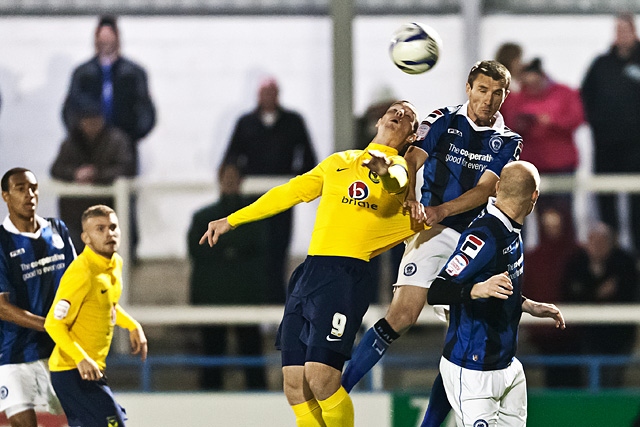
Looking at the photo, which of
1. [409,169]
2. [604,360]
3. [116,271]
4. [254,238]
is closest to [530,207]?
[409,169]

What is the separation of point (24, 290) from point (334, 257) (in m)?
1.60

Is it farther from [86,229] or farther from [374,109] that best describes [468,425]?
[374,109]

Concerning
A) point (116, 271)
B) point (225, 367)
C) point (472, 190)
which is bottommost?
point (225, 367)

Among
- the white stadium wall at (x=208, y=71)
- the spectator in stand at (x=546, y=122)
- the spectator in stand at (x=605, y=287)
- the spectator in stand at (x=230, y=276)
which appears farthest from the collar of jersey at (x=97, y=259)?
the spectator in stand at (x=605, y=287)

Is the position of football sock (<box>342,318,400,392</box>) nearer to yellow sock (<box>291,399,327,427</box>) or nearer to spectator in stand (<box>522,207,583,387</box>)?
yellow sock (<box>291,399,327,427</box>)

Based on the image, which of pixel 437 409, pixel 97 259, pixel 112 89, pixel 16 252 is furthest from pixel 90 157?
pixel 437 409

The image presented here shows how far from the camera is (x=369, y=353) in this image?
5.46 metres

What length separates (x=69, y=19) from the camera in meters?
8.61

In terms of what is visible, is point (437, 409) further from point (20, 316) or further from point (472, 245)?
point (20, 316)

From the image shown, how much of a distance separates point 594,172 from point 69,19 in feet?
12.8

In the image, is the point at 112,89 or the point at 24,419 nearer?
the point at 24,419

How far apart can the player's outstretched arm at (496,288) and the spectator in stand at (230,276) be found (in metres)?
3.76

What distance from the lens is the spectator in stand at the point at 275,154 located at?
812 cm

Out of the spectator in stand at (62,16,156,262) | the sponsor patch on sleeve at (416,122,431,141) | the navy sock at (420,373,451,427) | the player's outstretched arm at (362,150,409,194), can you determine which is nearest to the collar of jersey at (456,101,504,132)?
the sponsor patch on sleeve at (416,122,431,141)
